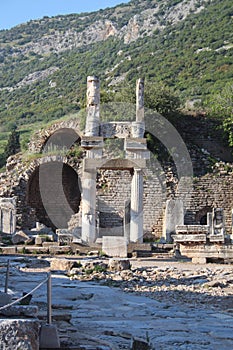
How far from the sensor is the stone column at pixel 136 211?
1033 inches

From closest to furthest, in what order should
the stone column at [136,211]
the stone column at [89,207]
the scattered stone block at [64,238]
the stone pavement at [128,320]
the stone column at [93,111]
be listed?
the stone pavement at [128,320]
the scattered stone block at [64,238]
the stone column at [89,207]
the stone column at [136,211]
the stone column at [93,111]

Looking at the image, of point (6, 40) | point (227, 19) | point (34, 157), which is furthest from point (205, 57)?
point (6, 40)

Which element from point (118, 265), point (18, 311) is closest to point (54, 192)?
point (118, 265)

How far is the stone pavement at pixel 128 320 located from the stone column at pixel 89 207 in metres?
13.1

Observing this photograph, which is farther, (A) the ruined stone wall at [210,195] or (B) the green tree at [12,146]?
(B) the green tree at [12,146]

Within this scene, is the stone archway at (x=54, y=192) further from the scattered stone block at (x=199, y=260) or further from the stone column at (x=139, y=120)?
the scattered stone block at (x=199, y=260)

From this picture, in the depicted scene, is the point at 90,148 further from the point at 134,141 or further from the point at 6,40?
the point at 6,40

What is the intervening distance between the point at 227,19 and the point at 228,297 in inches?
2633

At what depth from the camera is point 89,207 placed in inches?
1027

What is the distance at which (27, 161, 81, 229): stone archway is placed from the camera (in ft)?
126

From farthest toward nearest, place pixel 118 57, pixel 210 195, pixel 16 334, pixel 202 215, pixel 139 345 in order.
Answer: pixel 118 57
pixel 210 195
pixel 202 215
pixel 139 345
pixel 16 334

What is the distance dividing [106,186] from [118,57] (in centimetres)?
4511

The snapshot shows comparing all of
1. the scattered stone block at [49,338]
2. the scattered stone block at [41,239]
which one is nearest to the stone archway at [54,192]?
the scattered stone block at [41,239]

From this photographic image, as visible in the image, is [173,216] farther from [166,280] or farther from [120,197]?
[166,280]
